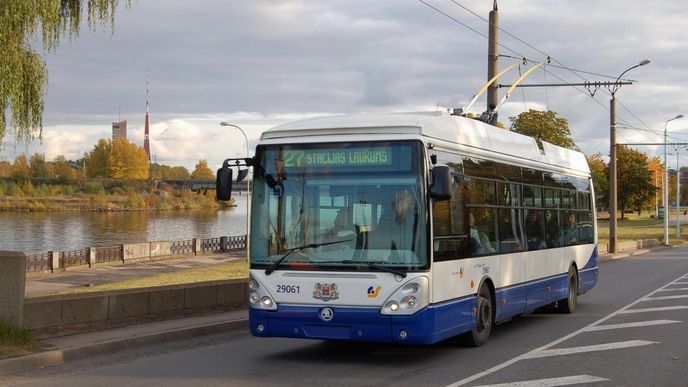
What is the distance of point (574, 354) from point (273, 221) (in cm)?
424

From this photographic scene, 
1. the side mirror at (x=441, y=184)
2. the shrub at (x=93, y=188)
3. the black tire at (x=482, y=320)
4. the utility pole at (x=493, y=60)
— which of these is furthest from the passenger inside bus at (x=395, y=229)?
the shrub at (x=93, y=188)

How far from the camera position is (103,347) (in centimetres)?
1082

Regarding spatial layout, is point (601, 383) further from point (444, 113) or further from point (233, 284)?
point (233, 284)

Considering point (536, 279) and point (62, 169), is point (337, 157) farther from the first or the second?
point (62, 169)

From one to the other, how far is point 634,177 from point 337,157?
106m

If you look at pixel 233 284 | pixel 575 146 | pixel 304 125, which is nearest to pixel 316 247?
pixel 304 125

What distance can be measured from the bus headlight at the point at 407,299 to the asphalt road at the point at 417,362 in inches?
28.2

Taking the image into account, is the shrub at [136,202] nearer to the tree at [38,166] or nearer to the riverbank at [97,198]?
the riverbank at [97,198]

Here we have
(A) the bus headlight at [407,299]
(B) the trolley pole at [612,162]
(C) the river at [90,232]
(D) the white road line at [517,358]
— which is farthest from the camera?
(C) the river at [90,232]

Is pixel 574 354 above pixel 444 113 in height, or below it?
below

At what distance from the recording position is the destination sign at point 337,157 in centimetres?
985

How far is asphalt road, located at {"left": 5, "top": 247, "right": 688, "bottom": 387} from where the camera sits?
8984 millimetres

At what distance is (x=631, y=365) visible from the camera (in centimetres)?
987

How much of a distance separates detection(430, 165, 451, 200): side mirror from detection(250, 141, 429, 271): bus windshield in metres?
0.22
